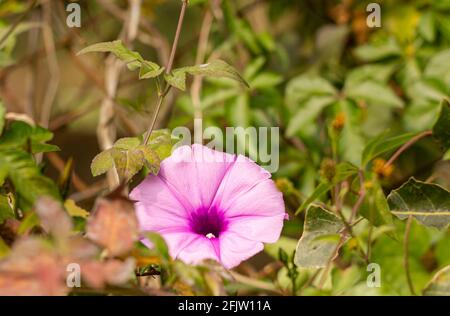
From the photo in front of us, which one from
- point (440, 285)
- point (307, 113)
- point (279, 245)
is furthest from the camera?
point (307, 113)

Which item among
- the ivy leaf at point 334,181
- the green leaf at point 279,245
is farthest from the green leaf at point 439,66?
the ivy leaf at point 334,181

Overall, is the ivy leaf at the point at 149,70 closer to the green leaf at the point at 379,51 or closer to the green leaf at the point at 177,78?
A: the green leaf at the point at 177,78

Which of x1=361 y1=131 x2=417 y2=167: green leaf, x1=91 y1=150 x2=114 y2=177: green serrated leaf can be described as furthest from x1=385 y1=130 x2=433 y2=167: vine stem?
x1=91 y1=150 x2=114 y2=177: green serrated leaf

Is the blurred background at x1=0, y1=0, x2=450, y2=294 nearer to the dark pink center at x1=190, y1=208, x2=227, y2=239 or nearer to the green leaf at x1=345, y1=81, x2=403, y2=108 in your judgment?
the green leaf at x1=345, y1=81, x2=403, y2=108

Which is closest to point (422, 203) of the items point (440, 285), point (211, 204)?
point (440, 285)

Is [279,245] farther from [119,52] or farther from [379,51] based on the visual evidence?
[379,51]
